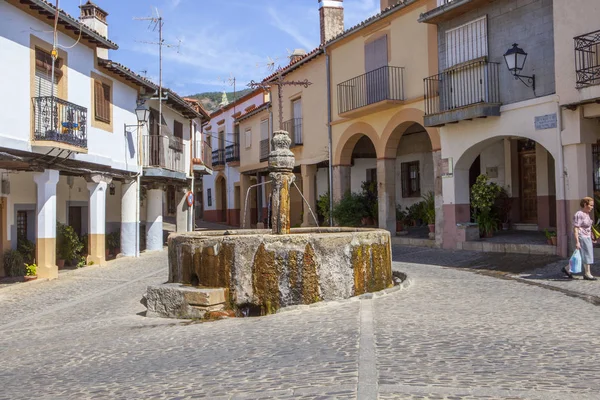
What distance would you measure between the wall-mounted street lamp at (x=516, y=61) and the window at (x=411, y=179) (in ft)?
26.9

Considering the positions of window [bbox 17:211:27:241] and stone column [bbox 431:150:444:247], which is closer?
window [bbox 17:211:27:241]

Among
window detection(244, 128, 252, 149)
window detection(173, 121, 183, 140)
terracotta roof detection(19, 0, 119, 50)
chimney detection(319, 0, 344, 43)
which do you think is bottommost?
window detection(173, 121, 183, 140)

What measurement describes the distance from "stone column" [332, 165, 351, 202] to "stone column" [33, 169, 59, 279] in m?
9.76

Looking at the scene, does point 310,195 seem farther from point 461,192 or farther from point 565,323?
point 565,323

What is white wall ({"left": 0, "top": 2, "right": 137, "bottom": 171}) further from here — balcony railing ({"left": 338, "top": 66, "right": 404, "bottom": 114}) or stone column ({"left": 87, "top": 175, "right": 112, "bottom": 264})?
balcony railing ({"left": 338, "top": 66, "right": 404, "bottom": 114})

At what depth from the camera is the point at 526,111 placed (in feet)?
43.1

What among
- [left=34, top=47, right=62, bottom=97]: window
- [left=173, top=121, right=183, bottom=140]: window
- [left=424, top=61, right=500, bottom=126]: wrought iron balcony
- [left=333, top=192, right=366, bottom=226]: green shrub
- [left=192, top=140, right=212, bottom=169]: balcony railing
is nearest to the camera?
[left=34, top=47, right=62, bottom=97]: window

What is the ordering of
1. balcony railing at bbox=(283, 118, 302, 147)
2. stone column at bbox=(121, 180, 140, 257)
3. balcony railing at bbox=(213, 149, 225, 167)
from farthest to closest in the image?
1. balcony railing at bbox=(213, 149, 225, 167)
2. balcony railing at bbox=(283, 118, 302, 147)
3. stone column at bbox=(121, 180, 140, 257)

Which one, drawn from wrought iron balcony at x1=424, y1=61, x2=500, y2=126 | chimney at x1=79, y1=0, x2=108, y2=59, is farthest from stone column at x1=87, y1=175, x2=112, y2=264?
wrought iron balcony at x1=424, y1=61, x2=500, y2=126

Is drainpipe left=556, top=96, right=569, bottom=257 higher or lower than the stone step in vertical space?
higher

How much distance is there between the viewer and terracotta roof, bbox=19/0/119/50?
12.6 metres

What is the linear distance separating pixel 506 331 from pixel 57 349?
16.4ft

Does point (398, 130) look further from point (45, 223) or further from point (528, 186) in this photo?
point (45, 223)

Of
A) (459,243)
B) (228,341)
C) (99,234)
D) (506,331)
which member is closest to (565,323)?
(506,331)
